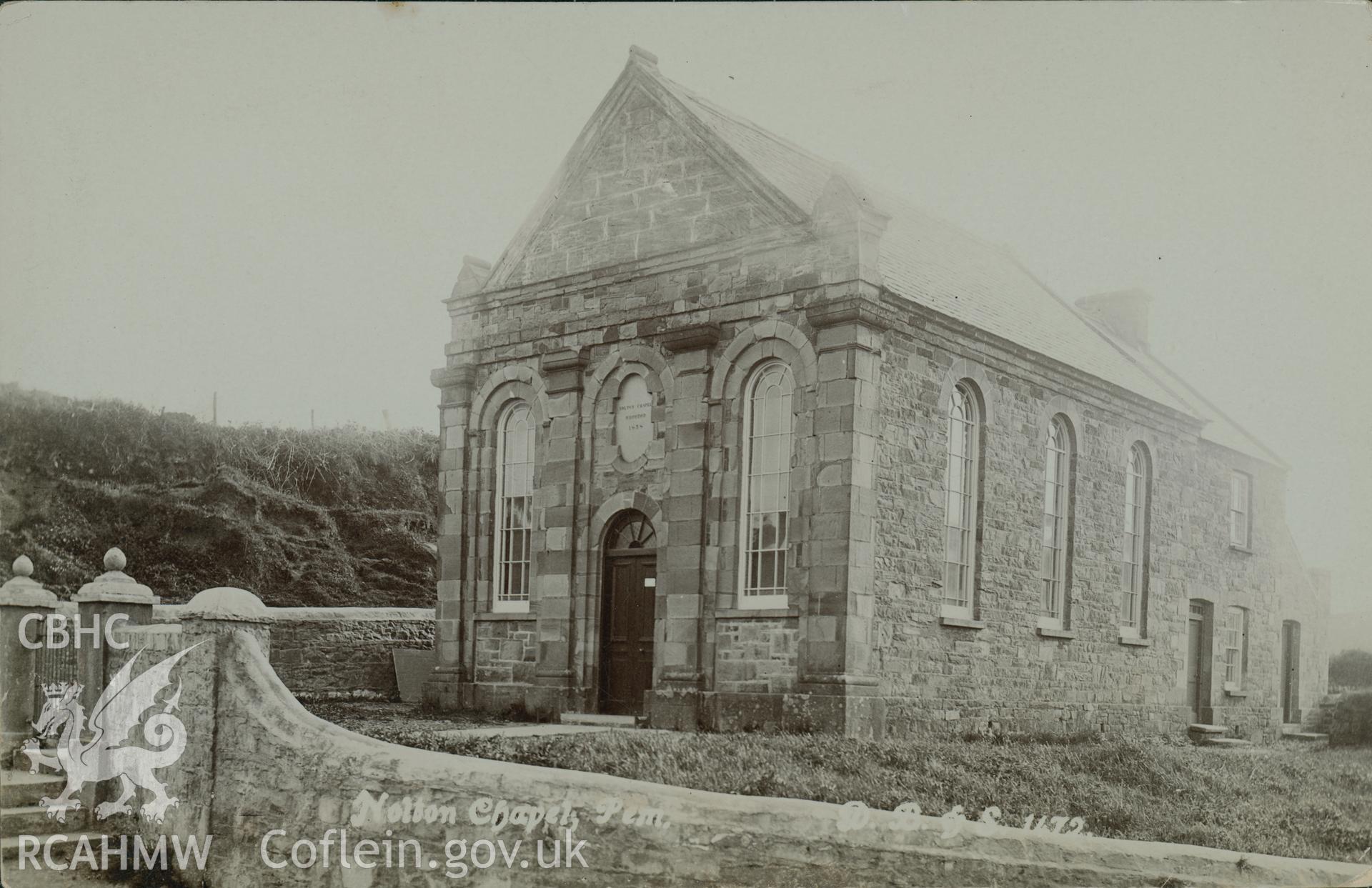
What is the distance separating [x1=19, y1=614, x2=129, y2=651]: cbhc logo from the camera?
41.4 ft

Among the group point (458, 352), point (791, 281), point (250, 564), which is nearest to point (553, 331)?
point (458, 352)

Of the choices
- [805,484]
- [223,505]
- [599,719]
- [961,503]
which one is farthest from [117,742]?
[223,505]

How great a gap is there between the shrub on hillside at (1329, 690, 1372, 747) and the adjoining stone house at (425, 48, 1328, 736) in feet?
3.49

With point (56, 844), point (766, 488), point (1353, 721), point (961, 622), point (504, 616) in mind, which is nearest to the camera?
point (56, 844)

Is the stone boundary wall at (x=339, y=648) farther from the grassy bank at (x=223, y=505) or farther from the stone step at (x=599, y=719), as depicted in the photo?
the stone step at (x=599, y=719)

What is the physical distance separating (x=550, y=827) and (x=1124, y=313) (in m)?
18.4

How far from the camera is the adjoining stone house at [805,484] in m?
15.5

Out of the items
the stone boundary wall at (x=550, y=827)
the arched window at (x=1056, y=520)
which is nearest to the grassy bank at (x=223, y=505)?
the stone boundary wall at (x=550, y=827)

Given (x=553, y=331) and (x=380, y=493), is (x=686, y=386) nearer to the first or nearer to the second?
(x=553, y=331)

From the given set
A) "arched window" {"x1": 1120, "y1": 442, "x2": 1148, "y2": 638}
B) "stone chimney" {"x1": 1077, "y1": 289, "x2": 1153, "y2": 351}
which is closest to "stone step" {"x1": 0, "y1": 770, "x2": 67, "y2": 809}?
"arched window" {"x1": 1120, "y1": 442, "x2": 1148, "y2": 638}

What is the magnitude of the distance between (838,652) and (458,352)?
25.2ft

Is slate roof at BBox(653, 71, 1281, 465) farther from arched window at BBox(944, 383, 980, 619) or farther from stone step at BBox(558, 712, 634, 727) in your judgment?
stone step at BBox(558, 712, 634, 727)

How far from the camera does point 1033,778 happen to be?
1299cm

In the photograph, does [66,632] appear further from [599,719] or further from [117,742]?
[599,719]
